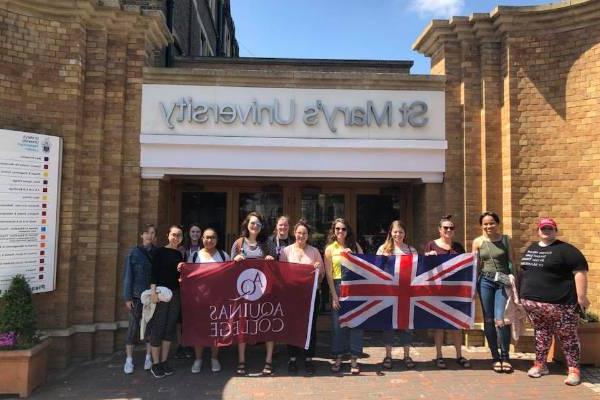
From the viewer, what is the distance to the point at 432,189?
7133mm

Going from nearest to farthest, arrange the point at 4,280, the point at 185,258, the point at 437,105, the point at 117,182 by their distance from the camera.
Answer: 1. the point at 4,280
2. the point at 185,258
3. the point at 117,182
4. the point at 437,105

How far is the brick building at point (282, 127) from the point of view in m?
6.39

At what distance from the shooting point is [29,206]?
5.94 meters

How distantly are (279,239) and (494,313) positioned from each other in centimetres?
271

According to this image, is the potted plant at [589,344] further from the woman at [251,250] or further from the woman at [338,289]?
the woman at [251,250]

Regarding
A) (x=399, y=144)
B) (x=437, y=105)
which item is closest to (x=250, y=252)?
(x=399, y=144)

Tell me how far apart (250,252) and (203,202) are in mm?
2349

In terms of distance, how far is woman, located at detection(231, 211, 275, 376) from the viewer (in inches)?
220

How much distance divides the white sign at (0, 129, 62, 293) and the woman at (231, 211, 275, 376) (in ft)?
7.99

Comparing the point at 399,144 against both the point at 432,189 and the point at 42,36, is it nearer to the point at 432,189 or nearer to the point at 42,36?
the point at 432,189

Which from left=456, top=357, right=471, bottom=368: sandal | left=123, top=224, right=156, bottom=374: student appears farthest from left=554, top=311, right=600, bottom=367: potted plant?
left=123, top=224, right=156, bottom=374: student

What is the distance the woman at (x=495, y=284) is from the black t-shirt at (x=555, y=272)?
284 millimetres

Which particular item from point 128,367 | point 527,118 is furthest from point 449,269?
point 128,367

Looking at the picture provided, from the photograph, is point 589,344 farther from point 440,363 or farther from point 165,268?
point 165,268
